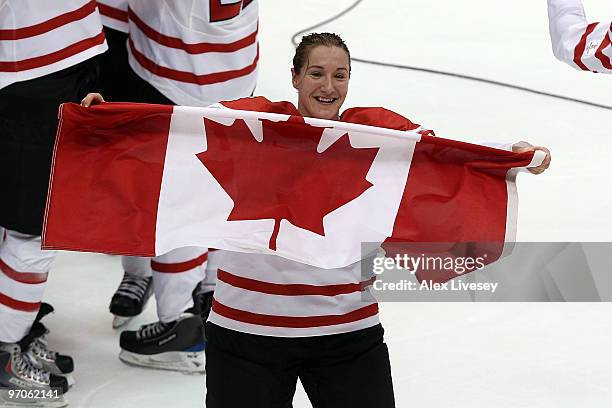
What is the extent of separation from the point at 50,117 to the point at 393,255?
122cm

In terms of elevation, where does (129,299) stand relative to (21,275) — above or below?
below

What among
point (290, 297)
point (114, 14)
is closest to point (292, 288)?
point (290, 297)

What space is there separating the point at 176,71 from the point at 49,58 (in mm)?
396

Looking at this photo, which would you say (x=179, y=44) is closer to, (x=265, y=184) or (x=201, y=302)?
(x=201, y=302)

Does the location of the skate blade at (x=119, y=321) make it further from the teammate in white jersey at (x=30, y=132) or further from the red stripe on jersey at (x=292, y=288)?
the red stripe on jersey at (x=292, y=288)

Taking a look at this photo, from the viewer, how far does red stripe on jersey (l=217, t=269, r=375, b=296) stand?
2676 millimetres

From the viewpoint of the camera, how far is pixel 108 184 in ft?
9.07

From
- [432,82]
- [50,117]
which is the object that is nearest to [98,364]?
[50,117]

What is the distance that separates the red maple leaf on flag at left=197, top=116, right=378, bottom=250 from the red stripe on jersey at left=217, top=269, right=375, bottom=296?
103mm

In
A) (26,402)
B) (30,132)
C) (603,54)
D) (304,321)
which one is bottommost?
(26,402)

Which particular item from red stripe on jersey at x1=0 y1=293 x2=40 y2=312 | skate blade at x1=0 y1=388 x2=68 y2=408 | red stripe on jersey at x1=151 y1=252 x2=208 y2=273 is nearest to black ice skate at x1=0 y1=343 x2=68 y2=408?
skate blade at x1=0 y1=388 x2=68 y2=408

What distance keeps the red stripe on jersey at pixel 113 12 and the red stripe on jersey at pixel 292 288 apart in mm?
1361

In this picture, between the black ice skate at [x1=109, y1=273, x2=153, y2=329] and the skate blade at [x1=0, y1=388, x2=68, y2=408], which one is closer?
the skate blade at [x1=0, y1=388, x2=68, y2=408]

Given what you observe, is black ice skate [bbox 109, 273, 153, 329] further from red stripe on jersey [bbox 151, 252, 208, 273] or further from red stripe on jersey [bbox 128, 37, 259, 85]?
red stripe on jersey [bbox 128, 37, 259, 85]
